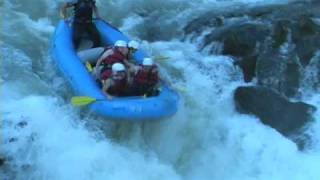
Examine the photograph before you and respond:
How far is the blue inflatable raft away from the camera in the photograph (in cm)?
761

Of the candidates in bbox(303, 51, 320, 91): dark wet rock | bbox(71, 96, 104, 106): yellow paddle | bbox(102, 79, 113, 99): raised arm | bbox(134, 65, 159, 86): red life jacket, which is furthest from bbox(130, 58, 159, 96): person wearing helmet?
bbox(303, 51, 320, 91): dark wet rock

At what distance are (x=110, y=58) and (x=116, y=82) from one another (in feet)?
1.57

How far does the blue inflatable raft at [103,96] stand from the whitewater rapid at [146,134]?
0.29m

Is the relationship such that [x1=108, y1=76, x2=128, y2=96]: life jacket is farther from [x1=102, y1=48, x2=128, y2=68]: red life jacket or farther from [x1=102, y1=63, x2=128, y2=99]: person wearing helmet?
[x1=102, y1=48, x2=128, y2=68]: red life jacket

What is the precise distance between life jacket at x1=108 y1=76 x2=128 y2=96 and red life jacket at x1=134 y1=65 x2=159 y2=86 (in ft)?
0.45

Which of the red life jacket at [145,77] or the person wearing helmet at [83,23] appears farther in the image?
the person wearing helmet at [83,23]

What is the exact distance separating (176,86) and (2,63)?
8.55 feet

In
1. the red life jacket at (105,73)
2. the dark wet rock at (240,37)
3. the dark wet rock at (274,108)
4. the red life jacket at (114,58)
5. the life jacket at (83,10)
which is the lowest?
the dark wet rock at (274,108)

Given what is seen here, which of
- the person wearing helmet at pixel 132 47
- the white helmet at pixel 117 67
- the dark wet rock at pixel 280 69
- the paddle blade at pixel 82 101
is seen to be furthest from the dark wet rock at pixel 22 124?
the dark wet rock at pixel 280 69

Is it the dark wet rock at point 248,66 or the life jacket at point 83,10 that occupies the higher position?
the life jacket at point 83,10

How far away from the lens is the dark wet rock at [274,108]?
877 centimetres

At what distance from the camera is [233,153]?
8297mm

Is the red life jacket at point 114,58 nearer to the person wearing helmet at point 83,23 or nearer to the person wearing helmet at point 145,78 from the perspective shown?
the person wearing helmet at point 145,78

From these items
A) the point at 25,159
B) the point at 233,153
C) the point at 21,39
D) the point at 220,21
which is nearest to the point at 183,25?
the point at 220,21
